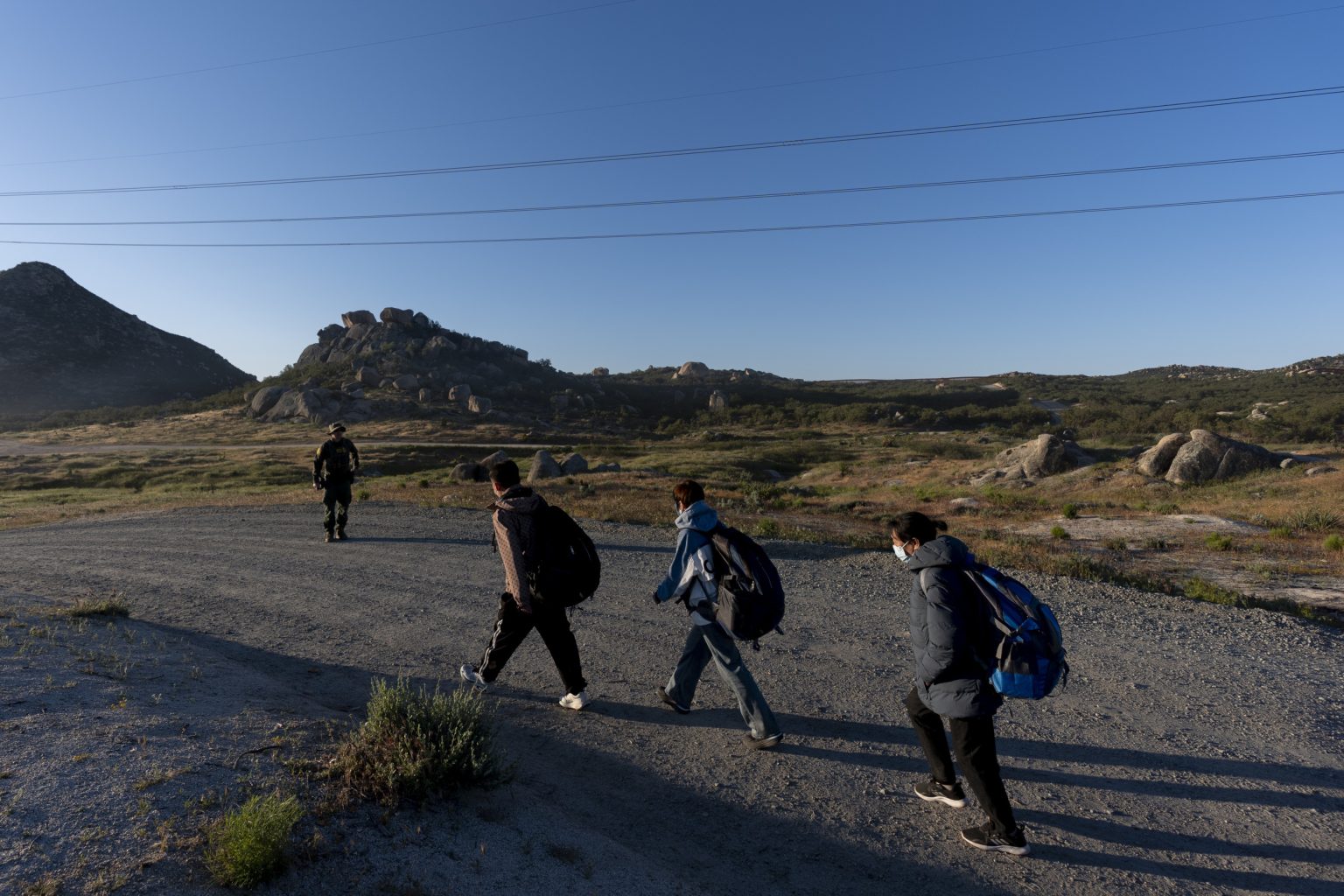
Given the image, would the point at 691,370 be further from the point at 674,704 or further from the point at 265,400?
the point at 674,704

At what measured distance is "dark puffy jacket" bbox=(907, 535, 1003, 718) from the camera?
384 centimetres

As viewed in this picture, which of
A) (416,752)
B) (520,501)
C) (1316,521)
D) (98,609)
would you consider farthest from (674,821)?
(1316,521)

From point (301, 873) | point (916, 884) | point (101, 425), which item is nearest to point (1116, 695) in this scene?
point (916, 884)

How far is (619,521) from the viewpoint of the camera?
53.3 ft

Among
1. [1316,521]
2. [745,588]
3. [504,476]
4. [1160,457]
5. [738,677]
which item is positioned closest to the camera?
[745,588]

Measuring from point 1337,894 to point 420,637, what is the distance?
25.4 feet

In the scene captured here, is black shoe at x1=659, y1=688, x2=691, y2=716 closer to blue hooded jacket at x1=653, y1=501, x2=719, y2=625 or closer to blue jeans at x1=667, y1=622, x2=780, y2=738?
blue jeans at x1=667, y1=622, x2=780, y2=738

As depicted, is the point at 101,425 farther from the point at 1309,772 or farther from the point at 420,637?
the point at 1309,772

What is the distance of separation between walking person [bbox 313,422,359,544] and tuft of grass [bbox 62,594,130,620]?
196 inches

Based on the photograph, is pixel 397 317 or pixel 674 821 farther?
pixel 397 317

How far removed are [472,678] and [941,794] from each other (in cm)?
395

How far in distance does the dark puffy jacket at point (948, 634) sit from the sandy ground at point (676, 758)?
3.14 feet

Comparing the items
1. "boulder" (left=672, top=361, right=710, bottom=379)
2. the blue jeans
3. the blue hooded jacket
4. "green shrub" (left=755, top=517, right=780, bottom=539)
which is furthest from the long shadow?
"boulder" (left=672, top=361, right=710, bottom=379)

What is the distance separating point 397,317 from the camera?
91.4 m
